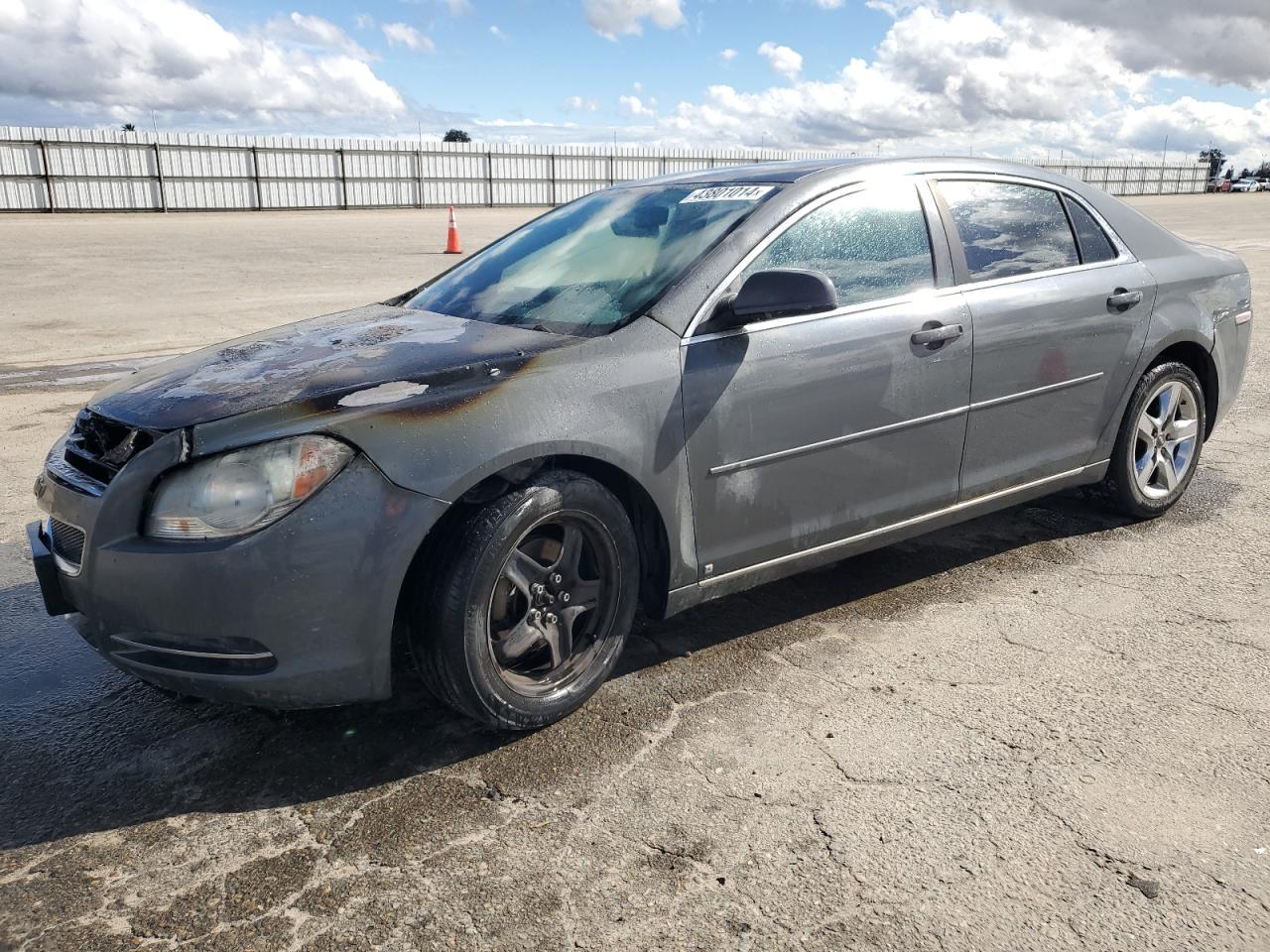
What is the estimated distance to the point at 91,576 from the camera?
2598mm

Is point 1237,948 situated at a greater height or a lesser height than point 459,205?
lesser

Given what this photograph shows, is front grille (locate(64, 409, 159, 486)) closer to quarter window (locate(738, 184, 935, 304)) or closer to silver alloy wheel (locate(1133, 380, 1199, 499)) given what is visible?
quarter window (locate(738, 184, 935, 304))

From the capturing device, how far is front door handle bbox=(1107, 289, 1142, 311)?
13.6 feet

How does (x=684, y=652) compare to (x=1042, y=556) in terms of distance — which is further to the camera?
(x=1042, y=556)

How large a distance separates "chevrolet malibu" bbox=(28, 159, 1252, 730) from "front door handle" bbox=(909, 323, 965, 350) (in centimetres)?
1

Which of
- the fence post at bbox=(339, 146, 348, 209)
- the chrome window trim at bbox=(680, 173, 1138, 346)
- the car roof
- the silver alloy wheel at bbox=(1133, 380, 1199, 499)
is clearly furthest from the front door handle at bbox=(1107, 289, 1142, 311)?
the fence post at bbox=(339, 146, 348, 209)

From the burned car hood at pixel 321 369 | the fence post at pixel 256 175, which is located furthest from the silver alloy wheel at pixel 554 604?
the fence post at pixel 256 175

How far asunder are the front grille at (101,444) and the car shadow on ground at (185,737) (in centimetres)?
77

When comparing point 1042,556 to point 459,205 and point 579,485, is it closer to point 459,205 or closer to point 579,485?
point 579,485

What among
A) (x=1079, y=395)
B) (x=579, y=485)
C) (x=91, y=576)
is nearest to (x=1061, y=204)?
(x=1079, y=395)

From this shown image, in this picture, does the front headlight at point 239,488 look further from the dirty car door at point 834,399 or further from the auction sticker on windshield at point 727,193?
the auction sticker on windshield at point 727,193

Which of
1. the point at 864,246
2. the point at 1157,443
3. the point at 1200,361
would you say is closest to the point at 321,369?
the point at 864,246

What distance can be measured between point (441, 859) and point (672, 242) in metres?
2.02

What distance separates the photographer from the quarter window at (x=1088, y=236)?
4238mm
